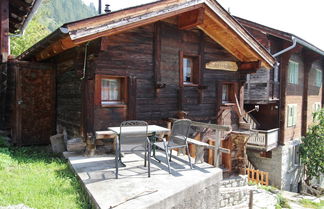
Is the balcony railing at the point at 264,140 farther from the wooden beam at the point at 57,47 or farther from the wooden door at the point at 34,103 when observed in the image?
the wooden beam at the point at 57,47

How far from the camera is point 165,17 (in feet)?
22.1

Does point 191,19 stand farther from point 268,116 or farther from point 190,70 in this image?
point 268,116

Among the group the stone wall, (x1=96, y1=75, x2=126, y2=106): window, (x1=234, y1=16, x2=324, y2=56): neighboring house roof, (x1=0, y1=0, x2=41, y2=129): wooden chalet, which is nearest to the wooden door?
(x1=0, y1=0, x2=41, y2=129): wooden chalet

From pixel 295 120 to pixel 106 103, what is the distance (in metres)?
14.8

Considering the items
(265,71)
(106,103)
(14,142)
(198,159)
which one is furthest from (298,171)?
(14,142)

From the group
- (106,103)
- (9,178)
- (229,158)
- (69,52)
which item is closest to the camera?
(9,178)

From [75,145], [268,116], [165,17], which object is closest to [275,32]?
[268,116]

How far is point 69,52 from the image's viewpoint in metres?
7.52

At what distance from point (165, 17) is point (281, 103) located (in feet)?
37.9

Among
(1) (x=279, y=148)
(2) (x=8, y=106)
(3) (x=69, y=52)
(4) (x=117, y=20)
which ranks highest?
(4) (x=117, y=20)

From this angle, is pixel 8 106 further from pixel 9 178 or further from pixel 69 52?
pixel 9 178

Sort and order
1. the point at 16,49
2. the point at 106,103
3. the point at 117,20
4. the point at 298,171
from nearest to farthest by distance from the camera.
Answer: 1. the point at 117,20
2. the point at 106,103
3. the point at 16,49
4. the point at 298,171

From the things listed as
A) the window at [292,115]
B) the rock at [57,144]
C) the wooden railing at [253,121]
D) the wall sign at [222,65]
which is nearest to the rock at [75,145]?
the rock at [57,144]

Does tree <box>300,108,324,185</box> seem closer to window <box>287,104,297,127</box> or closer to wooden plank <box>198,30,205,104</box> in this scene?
window <box>287,104,297,127</box>
